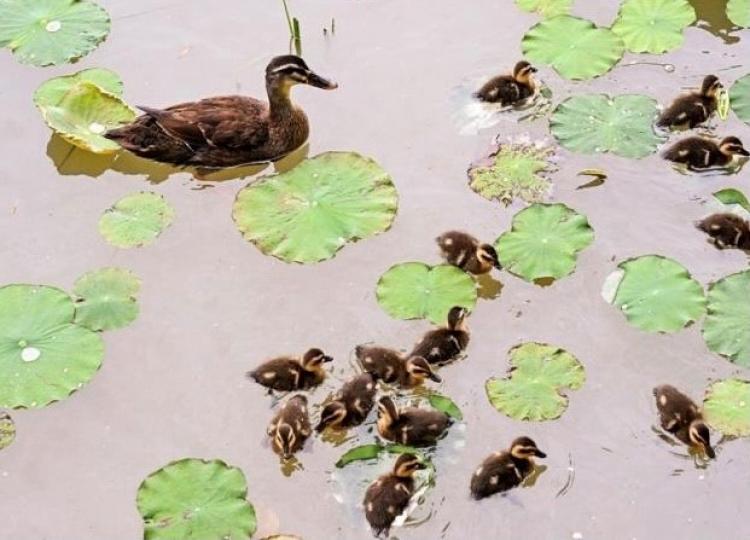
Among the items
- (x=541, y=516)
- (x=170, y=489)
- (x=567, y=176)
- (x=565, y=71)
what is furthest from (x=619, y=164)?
(x=170, y=489)

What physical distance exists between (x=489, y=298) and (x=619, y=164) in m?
1.14

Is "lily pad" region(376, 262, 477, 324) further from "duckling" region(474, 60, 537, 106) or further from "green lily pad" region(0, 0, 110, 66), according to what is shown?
"green lily pad" region(0, 0, 110, 66)

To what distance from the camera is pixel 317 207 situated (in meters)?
5.43

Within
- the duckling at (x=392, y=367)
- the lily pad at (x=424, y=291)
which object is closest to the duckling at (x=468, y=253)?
the lily pad at (x=424, y=291)

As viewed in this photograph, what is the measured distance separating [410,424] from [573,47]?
2.70 meters

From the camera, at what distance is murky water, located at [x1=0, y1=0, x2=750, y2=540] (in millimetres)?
4500

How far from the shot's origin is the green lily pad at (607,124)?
19.0 ft

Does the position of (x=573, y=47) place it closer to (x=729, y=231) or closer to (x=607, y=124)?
(x=607, y=124)

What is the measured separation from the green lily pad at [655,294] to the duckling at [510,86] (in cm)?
124

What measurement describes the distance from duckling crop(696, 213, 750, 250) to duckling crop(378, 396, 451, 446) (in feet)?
5.65

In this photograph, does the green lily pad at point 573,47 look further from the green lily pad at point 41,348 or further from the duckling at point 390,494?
the green lily pad at point 41,348

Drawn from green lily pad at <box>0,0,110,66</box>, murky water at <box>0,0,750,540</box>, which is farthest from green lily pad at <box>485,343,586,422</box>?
green lily pad at <box>0,0,110,66</box>

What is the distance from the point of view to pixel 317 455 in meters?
4.63

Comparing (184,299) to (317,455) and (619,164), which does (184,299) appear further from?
(619,164)
